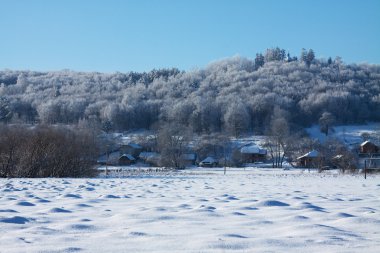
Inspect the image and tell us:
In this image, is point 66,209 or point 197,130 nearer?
point 66,209

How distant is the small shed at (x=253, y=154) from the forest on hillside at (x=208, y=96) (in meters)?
21.6

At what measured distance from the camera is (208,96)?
5098 inches

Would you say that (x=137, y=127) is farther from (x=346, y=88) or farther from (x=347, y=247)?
(x=347, y=247)

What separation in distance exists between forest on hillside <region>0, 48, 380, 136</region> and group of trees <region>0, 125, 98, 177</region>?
2097 inches

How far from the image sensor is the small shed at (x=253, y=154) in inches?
2712

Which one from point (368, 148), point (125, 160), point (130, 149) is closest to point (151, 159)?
point (125, 160)

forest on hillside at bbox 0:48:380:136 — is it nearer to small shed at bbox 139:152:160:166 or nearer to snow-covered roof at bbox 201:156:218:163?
small shed at bbox 139:152:160:166

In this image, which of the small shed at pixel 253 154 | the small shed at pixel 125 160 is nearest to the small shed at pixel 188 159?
the small shed at pixel 253 154

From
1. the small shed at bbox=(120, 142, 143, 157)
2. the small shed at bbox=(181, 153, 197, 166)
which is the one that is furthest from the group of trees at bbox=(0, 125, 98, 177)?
the small shed at bbox=(120, 142, 143, 157)

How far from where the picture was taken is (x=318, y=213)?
5031 millimetres

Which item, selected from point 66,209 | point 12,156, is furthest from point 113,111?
point 66,209

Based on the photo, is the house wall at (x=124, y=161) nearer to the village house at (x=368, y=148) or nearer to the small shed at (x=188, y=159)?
the small shed at (x=188, y=159)

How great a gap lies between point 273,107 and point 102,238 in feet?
369

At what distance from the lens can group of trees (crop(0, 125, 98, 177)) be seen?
22.6 meters
